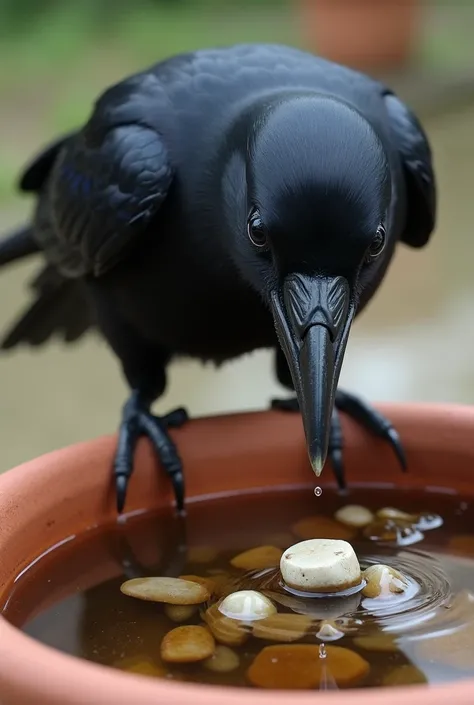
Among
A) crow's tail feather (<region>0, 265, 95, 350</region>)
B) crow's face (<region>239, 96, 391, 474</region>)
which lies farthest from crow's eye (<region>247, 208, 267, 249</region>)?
crow's tail feather (<region>0, 265, 95, 350</region>)

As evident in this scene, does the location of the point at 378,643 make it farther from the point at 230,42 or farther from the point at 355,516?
the point at 230,42

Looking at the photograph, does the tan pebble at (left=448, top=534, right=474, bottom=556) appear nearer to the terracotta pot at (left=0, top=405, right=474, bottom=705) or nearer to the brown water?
the brown water

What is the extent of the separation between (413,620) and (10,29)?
9.33 metres

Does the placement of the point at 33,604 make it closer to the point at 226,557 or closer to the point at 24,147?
the point at 226,557

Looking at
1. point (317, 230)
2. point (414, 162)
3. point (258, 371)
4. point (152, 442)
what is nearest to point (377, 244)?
point (317, 230)

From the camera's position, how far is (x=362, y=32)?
7.34 metres

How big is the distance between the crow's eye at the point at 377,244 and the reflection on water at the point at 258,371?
184 cm

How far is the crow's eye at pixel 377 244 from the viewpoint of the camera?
1.19 metres

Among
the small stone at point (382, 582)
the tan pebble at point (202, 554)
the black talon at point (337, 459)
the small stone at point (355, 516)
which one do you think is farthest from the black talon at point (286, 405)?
the small stone at point (382, 582)

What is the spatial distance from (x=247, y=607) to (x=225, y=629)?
0.04 metres

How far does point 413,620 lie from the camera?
110 cm

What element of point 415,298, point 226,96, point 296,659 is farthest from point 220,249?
point 415,298

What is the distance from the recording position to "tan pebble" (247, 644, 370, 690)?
0.97m

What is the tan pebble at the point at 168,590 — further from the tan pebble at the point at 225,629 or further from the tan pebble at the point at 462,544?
the tan pebble at the point at 462,544
